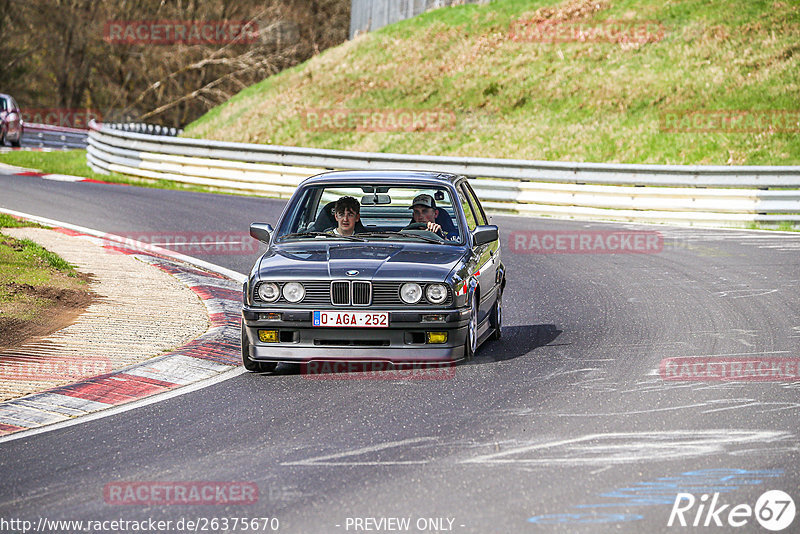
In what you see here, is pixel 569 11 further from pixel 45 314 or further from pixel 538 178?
pixel 45 314

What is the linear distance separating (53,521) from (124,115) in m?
50.4

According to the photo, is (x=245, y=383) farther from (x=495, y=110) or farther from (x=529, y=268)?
(x=495, y=110)

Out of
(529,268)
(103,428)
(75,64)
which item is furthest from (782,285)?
(75,64)

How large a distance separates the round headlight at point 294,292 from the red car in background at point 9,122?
2746cm

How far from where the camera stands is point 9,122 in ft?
110

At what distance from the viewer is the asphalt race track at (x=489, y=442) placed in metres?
5.34

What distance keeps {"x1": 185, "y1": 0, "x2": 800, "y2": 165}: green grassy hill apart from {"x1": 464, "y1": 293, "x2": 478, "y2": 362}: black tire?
17.3 meters

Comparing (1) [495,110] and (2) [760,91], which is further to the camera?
(1) [495,110]

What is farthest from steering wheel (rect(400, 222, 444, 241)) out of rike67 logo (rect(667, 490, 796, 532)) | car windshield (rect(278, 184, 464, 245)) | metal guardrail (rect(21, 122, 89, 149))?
metal guardrail (rect(21, 122, 89, 149))

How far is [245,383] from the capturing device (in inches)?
328

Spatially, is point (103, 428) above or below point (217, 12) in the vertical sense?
below
